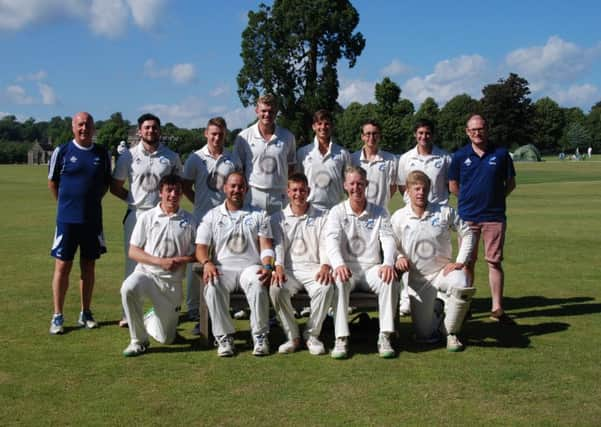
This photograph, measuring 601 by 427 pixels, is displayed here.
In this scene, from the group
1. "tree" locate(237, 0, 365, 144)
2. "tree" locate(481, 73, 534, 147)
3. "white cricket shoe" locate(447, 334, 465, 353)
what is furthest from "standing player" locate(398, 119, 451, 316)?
"tree" locate(481, 73, 534, 147)

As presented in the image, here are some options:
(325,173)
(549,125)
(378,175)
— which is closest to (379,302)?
(325,173)

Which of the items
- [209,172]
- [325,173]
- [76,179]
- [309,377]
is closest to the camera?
[309,377]

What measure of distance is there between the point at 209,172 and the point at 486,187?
303 centimetres

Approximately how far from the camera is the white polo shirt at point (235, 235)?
20.7 feet

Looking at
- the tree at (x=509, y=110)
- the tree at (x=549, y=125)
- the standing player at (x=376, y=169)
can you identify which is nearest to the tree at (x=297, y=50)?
the standing player at (x=376, y=169)

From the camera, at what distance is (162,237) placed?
6.39 metres

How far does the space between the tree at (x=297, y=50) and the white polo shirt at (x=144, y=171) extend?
40608 millimetres

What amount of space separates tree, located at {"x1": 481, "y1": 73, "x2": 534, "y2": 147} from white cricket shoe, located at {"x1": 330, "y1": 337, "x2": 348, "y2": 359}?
301 feet

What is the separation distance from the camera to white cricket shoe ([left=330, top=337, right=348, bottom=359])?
5.93 meters

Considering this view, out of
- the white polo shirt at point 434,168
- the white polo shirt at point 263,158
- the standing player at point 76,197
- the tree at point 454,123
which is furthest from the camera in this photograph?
the tree at point 454,123

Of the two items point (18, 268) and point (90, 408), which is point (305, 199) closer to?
point (90, 408)

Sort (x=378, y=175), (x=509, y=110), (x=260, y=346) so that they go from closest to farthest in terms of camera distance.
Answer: (x=260, y=346)
(x=378, y=175)
(x=509, y=110)

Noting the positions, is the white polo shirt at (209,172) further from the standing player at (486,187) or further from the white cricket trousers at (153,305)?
the standing player at (486,187)

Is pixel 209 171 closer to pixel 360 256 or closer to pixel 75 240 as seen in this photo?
pixel 75 240
